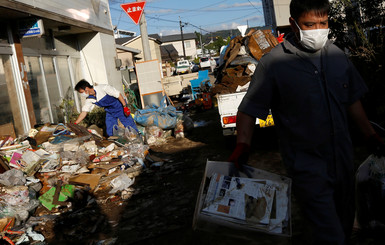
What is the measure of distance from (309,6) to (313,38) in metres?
0.19

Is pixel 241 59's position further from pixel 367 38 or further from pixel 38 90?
pixel 38 90

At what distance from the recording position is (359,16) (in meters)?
8.02

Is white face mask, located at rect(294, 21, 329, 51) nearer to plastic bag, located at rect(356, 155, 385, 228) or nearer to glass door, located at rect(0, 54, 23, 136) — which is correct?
plastic bag, located at rect(356, 155, 385, 228)

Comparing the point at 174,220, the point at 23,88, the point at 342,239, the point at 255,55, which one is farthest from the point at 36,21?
the point at 342,239

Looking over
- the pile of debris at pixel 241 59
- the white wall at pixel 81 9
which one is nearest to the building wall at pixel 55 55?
the white wall at pixel 81 9

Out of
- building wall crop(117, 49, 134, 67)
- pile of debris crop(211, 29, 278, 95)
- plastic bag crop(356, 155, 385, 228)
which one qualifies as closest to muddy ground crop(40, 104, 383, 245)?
plastic bag crop(356, 155, 385, 228)

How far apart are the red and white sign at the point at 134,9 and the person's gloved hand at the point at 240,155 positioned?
12.4 meters

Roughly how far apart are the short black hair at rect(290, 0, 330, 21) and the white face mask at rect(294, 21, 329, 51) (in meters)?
0.12

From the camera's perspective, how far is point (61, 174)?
252 inches

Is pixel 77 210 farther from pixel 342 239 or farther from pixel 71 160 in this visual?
pixel 342 239

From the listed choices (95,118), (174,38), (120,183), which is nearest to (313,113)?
(120,183)

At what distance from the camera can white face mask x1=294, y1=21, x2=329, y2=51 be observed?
7.49ft

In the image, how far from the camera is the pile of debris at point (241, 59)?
311 inches

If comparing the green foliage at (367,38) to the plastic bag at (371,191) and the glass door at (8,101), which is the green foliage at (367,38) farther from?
the glass door at (8,101)
